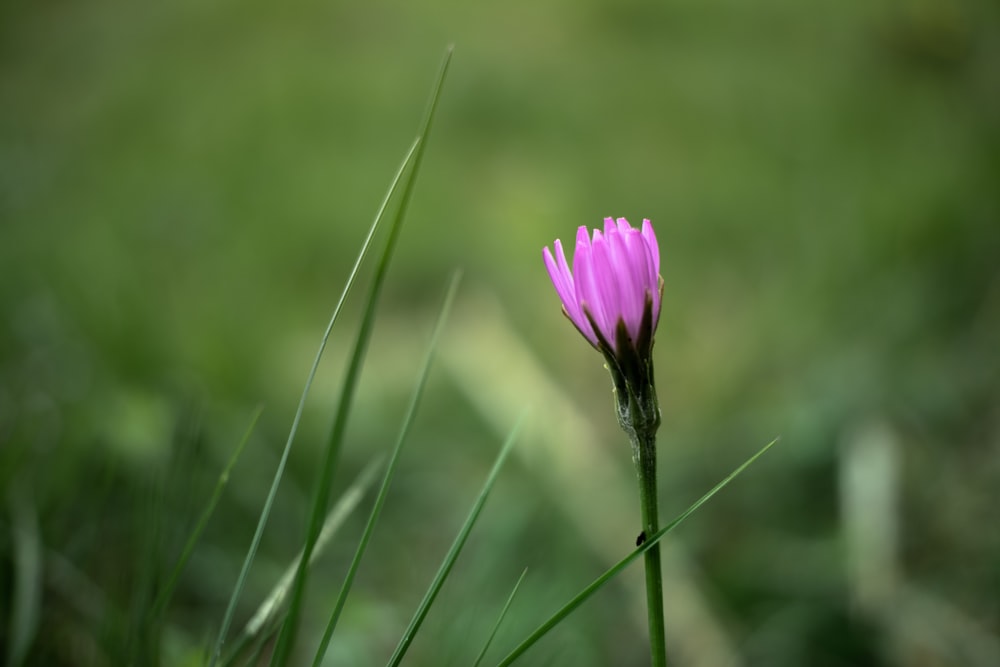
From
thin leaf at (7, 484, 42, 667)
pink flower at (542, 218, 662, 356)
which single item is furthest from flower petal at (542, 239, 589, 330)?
thin leaf at (7, 484, 42, 667)

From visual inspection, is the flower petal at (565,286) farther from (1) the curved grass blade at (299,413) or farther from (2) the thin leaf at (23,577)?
(2) the thin leaf at (23,577)

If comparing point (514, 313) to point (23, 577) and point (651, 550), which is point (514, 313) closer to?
point (23, 577)

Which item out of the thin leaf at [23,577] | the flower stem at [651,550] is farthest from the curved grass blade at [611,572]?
the thin leaf at [23,577]

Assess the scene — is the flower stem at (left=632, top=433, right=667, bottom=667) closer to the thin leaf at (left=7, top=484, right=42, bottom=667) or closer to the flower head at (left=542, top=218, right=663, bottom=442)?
the flower head at (left=542, top=218, right=663, bottom=442)

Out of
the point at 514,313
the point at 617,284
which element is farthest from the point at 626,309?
the point at 514,313

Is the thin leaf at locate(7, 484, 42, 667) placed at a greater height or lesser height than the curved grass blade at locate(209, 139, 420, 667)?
lesser

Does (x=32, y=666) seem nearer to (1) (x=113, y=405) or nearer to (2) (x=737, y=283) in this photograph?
(1) (x=113, y=405)
